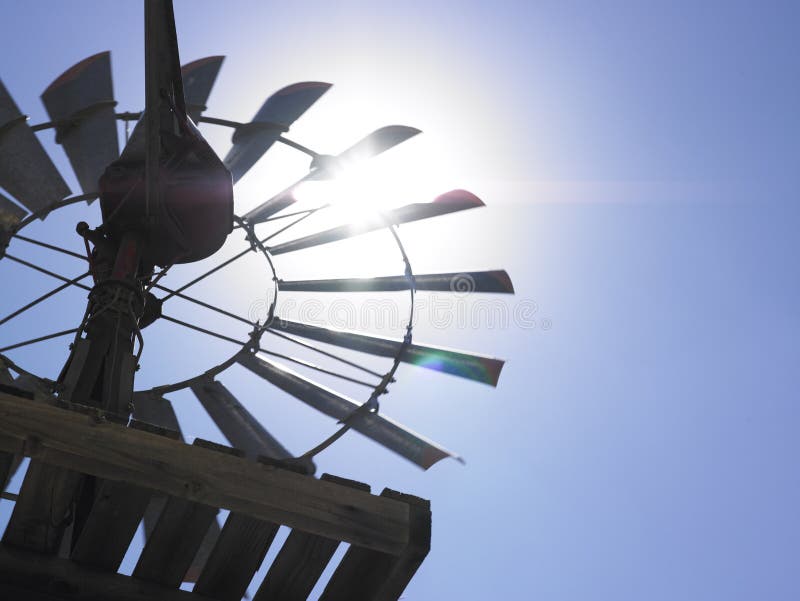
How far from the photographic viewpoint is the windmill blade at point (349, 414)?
18.9ft

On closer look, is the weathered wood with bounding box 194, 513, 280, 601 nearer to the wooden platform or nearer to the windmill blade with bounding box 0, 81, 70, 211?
the wooden platform

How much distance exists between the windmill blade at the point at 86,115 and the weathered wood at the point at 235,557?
4783mm

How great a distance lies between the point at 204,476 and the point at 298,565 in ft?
1.63

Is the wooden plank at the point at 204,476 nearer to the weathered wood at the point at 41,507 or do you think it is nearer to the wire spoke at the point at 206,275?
the weathered wood at the point at 41,507

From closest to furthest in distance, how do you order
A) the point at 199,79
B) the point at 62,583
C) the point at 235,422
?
the point at 62,583 < the point at 235,422 < the point at 199,79

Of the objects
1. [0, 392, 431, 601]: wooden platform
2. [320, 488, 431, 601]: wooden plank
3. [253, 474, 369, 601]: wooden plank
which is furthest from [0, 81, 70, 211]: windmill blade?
[320, 488, 431, 601]: wooden plank

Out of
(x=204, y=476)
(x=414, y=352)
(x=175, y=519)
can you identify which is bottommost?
(x=175, y=519)

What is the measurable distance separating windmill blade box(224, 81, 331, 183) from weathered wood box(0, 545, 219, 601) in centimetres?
440

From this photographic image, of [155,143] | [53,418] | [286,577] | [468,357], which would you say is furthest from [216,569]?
[468,357]

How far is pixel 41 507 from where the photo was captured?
9.08 feet

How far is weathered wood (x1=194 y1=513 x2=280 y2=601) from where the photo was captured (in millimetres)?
2854

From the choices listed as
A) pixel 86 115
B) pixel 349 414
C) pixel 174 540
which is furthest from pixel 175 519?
pixel 86 115

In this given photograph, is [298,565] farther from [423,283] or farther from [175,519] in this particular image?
[423,283]

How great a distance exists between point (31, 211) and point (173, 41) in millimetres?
2442
